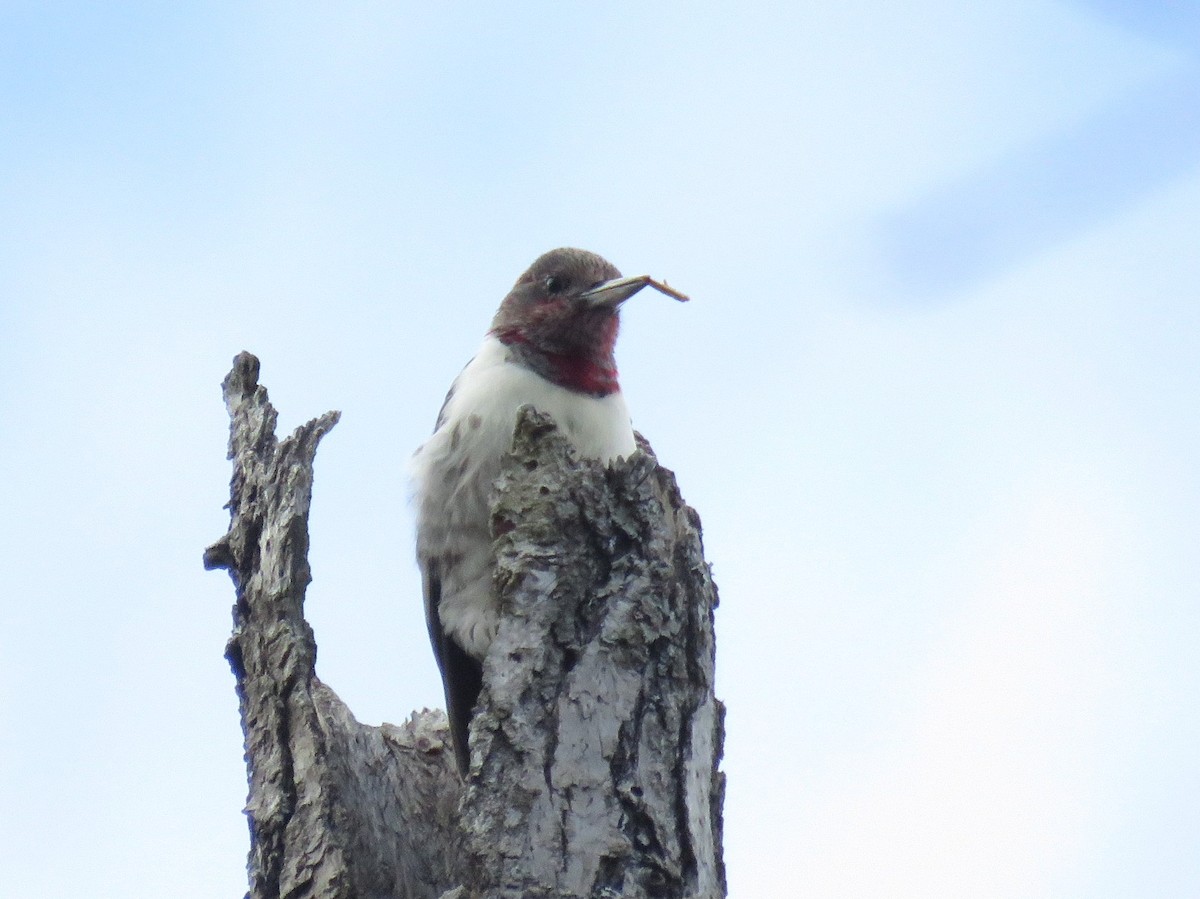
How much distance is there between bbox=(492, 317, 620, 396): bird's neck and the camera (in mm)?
5316

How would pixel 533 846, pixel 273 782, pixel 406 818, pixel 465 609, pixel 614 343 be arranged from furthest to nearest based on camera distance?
pixel 614 343 < pixel 465 609 < pixel 406 818 < pixel 273 782 < pixel 533 846

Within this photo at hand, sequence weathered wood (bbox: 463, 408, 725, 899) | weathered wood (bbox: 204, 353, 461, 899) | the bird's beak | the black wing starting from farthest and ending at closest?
the bird's beak
the black wing
weathered wood (bbox: 204, 353, 461, 899)
weathered wood (bbox: 463, 408, 725, 899)

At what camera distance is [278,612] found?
165 inches

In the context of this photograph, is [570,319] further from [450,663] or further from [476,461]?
[450,663]

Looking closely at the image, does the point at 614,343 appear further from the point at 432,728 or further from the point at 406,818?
the point at 406,818

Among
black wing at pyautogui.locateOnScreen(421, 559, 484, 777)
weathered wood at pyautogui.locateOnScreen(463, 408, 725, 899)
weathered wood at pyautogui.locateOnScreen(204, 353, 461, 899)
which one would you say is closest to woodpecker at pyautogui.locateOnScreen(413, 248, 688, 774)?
black wing at pyautogui.locateOnScreen(421, 559, 484, 777)

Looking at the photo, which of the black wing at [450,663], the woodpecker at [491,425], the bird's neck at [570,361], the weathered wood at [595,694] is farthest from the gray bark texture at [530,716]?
the bird's neck at [570,361]

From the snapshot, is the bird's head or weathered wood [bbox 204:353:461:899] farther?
the bird's head

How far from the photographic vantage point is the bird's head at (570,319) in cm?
536

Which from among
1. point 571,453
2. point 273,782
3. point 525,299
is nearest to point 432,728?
point 273,782

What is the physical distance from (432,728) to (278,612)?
3.17ft

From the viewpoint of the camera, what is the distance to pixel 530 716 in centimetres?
362

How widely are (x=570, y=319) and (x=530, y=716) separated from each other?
7.17 ft

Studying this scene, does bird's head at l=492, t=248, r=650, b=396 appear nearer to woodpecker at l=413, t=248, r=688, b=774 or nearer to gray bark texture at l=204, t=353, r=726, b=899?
woodpecker at l=413, t=248, r=688, b=774
